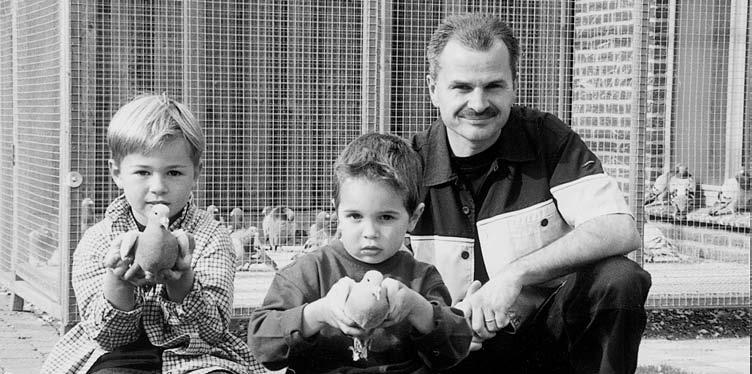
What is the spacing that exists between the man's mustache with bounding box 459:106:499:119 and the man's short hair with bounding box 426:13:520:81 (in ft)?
0.62

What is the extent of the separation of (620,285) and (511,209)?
1.79 feet

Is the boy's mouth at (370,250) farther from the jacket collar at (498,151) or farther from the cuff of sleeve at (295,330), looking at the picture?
the jacket collar at (498,151)

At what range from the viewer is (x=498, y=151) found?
423 cm

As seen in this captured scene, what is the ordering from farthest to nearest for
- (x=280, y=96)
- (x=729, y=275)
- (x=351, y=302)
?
1. (x=729, y=275)
2. (x=280, y=96)
3. (x=351, y=302)

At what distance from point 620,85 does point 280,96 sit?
7.12 ft

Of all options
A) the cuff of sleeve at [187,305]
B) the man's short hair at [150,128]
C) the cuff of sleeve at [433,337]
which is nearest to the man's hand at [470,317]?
the cuff of sleeve at [433,337]

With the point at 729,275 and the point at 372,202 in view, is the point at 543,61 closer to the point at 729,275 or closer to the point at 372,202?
the point at 729,275

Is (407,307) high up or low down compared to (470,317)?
up

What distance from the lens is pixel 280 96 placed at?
23.1ft

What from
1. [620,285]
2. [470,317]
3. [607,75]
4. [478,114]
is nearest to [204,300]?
[470,317]

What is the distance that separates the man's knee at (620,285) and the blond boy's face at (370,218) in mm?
828

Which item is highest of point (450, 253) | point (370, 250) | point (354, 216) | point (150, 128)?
point (150, 128)

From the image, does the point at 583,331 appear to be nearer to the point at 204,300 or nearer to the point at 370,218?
the point at 370,218

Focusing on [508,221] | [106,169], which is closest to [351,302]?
[508,221]
